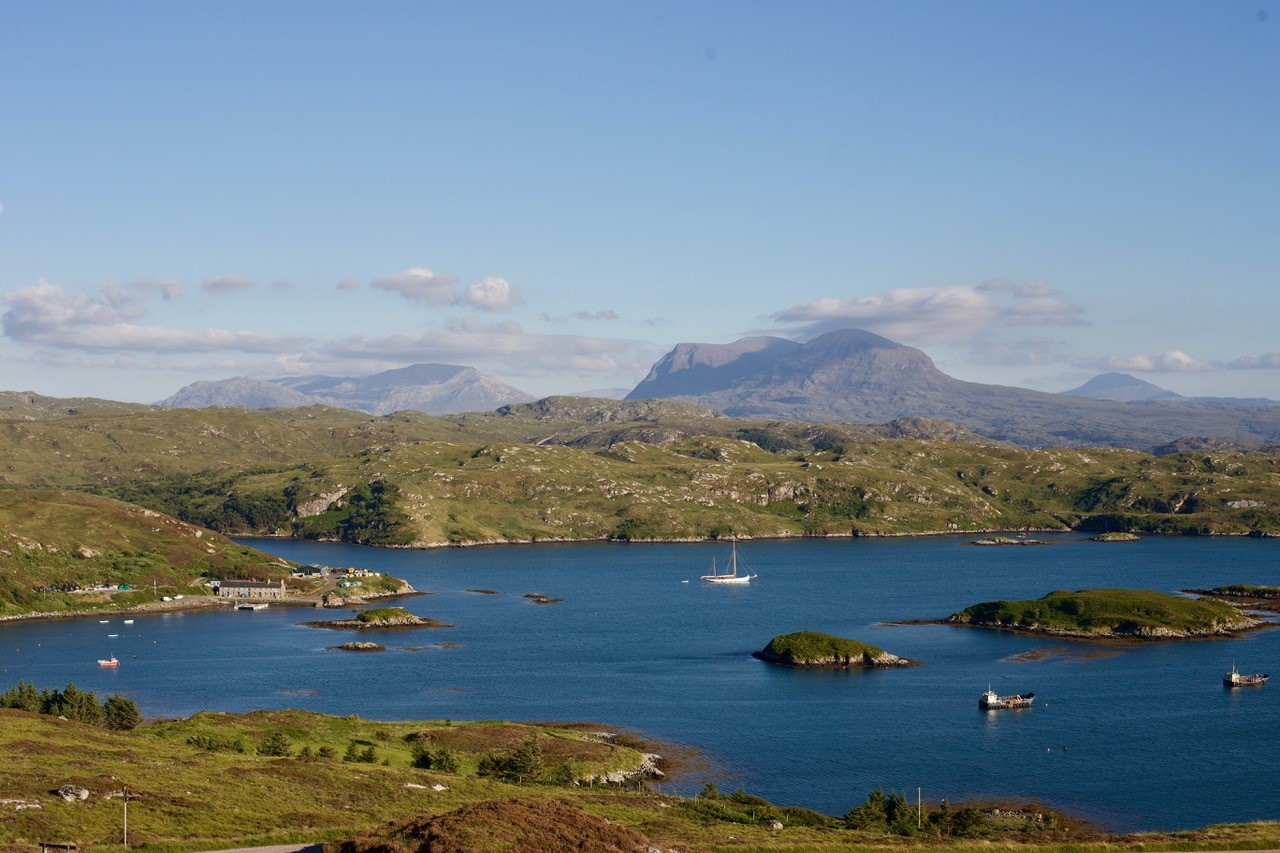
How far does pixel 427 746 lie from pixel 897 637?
357 ft

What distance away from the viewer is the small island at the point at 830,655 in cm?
16662

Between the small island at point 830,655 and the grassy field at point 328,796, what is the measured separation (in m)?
59.6

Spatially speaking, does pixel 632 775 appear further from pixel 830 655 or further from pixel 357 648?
pixel 357 648

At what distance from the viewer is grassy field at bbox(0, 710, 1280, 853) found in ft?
200

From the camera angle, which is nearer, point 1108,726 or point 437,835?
point 437,835

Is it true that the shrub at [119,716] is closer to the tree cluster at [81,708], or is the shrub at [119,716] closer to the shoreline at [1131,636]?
the tree cluster at [81,708]

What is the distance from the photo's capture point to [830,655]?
16762 centimetres

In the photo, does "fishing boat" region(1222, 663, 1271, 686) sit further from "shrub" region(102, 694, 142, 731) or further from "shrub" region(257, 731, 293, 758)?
"shrub" region(102, 694, 142, 731)

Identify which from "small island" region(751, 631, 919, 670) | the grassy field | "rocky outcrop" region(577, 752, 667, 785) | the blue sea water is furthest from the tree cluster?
"small island" region(751, 631, 919, 670)

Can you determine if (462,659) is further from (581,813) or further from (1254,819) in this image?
(581,813)

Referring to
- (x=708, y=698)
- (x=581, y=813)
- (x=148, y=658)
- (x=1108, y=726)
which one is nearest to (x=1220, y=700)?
(x=1108, y=726)

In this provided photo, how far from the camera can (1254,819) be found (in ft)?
306

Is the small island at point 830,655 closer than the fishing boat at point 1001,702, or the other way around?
the fishing boat at point 1001,702

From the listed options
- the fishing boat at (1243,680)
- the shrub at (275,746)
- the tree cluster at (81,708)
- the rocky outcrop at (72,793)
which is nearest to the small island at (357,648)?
the tree cluster at (81,708)
